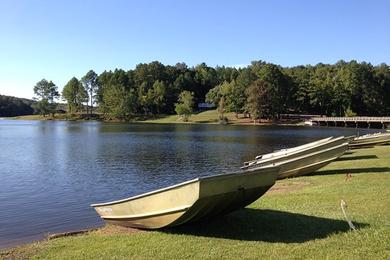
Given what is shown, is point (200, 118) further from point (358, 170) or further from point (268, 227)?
point (268, 227)

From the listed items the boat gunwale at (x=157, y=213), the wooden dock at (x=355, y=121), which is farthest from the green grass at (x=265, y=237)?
the wooden dock at (x=355, y=121)

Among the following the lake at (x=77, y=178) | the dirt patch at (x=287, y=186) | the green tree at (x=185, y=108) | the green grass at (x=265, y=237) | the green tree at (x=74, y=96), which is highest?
the green tree at (x=74, y=96)

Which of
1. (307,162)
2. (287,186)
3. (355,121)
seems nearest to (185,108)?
(355,121)

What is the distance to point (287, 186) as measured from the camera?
21.6 m

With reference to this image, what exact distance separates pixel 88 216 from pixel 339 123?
12271 cm

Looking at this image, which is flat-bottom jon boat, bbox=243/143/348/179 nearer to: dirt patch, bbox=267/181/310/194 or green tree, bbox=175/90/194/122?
dirt patch, bbox=267/181/310/194

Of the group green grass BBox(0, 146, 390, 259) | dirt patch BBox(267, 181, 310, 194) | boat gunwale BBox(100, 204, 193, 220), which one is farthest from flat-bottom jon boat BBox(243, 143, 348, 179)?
boat gunwale BBox(100, 204, 193, 220)

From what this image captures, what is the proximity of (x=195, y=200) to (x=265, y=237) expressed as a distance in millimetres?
2002

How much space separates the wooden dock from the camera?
117 metres

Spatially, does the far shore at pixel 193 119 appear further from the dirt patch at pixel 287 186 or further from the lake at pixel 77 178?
the dirt patch at pixel 287 186

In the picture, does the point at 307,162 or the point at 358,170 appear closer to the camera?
the point at 358,170

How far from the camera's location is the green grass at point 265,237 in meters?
9.85

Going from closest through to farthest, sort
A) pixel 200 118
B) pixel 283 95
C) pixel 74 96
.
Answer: pixel 283 95 → pixel 200 118 → pixel 74 96

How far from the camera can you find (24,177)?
30672mm
